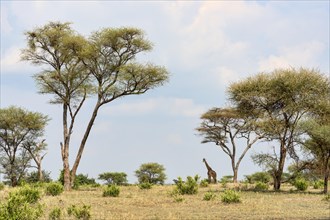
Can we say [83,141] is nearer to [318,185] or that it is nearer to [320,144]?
[320,144]

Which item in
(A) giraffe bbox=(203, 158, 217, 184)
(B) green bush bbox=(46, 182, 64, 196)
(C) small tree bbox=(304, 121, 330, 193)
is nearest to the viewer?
(B) green bush bbox=(46, 182, 64, 196)

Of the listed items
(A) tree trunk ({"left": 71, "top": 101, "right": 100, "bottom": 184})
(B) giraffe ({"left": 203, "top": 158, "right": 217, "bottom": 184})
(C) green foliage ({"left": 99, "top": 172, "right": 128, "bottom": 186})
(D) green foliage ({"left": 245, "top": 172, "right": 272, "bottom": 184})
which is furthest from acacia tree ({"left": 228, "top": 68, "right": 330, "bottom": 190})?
(C) green foliage ({"left": 99, "top": 172, "right": 128, "bottom": 186})

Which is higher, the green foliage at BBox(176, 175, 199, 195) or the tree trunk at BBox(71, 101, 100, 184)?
the tree trunk at BBox(71, 101, 100, 184)

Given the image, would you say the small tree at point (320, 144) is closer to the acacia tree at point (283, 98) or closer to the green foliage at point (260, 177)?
the acacia tree at point (283, 98)

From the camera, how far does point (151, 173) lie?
5694 cm

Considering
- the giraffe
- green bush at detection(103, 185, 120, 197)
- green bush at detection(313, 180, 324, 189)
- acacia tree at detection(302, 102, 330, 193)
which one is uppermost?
acacia tree at detection(302, 102, 330, 193)

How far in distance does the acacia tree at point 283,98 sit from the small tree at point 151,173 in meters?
28.2

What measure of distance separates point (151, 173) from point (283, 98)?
31110 millimetres

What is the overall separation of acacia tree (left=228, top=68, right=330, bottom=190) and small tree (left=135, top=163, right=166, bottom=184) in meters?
28.2

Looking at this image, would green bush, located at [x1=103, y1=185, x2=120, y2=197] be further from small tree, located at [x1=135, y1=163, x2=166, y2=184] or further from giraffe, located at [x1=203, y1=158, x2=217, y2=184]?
small tree, located at [x1=135, y1=163, x2=166, y2=184]

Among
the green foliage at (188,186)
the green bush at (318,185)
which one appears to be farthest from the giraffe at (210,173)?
the green foliage at (188,186)

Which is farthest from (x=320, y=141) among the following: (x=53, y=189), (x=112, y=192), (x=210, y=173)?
(x=210, y=173)

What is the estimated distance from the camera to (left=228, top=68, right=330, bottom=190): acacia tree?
27.8 meters

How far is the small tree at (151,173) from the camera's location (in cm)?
5616
